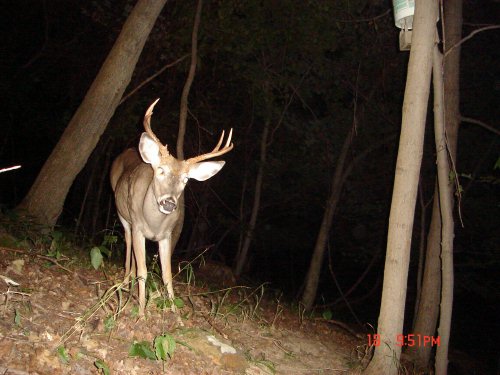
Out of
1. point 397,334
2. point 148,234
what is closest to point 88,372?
point 148,234

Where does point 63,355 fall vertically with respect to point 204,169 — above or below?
below

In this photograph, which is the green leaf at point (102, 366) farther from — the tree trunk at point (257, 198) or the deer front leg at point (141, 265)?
the tree trunk at point (257, 198)

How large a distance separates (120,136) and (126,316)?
22.0 ft

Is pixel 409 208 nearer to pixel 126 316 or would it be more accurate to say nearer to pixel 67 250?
pixel 126 316

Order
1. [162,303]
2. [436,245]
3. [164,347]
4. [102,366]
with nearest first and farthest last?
[102,366] < [164,347] < [162,303] < [436,245]

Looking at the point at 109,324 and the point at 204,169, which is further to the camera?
the point at 204,169

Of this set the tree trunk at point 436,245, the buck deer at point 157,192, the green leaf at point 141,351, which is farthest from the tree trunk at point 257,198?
the green leaf at point 141,351

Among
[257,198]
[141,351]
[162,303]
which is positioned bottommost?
[141,351]

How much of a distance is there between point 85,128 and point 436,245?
4.63 meters

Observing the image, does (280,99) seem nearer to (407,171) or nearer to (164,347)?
(407,171)

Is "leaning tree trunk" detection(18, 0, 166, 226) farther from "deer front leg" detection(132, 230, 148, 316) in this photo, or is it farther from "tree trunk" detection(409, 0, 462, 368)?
"tree trunk" detection(409, 0, 462, 368)

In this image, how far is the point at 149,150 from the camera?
4.62 metres

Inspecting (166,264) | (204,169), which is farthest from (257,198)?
(166,264)

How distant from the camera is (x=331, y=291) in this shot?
2000 cm
